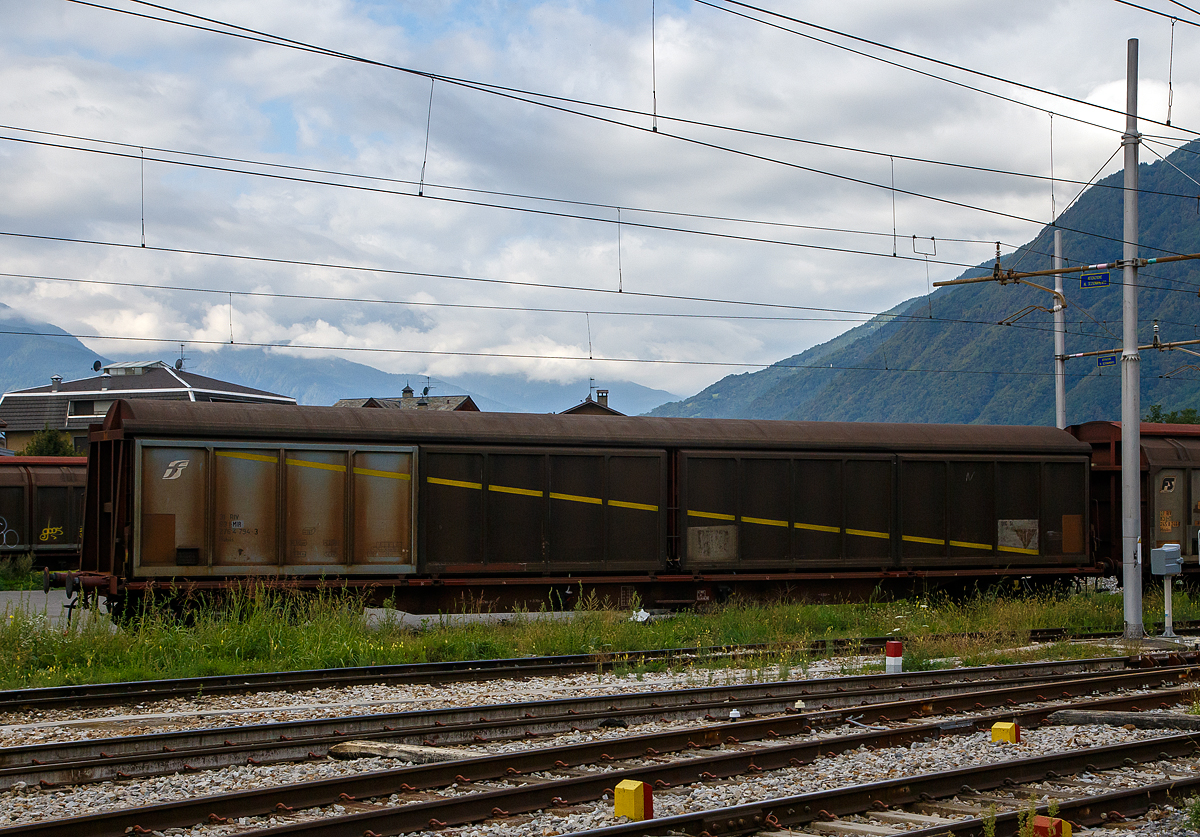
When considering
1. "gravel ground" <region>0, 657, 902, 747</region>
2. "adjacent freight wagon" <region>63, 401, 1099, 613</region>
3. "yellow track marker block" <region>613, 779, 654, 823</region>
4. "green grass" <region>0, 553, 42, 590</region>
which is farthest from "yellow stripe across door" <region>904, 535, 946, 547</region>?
"green grass" <region>0, 553, 42, 590</region>

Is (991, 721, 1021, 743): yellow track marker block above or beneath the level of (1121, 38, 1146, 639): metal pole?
beneath

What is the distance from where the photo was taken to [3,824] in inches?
225

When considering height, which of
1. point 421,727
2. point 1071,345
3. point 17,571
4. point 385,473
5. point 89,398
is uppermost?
point 1071,345

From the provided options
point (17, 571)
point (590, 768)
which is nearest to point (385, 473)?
point (590, 768)

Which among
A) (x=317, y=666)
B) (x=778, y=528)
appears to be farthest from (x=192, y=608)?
(x=778, y=528)

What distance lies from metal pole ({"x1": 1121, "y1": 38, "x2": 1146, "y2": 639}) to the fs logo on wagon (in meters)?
13.1

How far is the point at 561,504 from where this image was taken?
1530cm

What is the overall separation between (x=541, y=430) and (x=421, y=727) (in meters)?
7.50

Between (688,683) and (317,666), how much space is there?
13.9 ft

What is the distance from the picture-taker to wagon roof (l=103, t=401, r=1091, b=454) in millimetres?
13719

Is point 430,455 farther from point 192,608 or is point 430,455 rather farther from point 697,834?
point 697,834

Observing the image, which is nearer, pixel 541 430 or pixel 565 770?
pixel 565 770

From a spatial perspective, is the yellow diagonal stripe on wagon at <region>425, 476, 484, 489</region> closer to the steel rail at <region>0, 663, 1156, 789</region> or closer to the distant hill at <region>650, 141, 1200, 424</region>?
the steel rail at <region>0, 663, 1156, 789</region>

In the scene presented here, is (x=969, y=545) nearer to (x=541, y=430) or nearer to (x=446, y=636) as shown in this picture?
(x=541, y=430)
